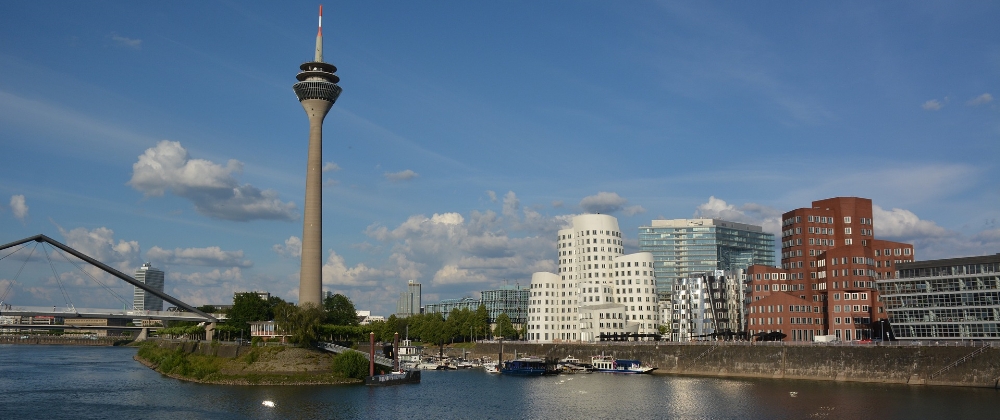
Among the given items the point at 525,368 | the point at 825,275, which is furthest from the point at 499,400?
the point at 825,275

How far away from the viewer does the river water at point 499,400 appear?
7994 centimetres

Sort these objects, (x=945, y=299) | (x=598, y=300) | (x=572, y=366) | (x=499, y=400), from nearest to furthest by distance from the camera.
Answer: (x=499, y=400)
(x=945, y=299)
(x=572, y=366)
(x=598, y=300)

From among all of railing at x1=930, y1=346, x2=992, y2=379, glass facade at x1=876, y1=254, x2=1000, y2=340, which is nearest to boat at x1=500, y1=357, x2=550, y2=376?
glass facade at x1=876, y1=254, x2=1000, y2=340

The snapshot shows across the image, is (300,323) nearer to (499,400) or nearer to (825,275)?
(499,400)

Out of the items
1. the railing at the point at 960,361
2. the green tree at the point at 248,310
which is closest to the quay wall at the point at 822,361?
the railing at the point at 960,361

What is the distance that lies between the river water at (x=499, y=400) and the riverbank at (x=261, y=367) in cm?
310

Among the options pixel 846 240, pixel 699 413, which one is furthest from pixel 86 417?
pixel 846 240

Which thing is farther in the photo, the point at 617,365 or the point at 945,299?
the point at 617,365

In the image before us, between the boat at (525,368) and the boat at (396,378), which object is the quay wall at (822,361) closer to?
the boat at (525,368)

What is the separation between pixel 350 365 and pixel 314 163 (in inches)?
1546

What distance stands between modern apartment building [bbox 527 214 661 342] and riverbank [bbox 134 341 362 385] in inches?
3168

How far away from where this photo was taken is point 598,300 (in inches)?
7411

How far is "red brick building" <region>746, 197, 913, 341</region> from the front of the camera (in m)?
142

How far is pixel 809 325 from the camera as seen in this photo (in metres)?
Answer: 146
